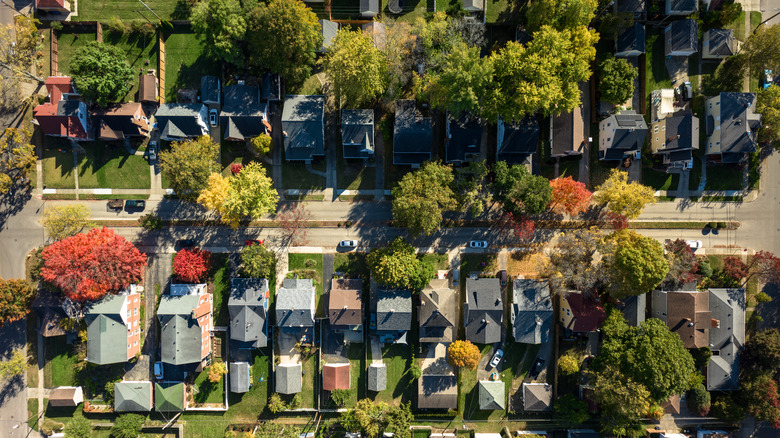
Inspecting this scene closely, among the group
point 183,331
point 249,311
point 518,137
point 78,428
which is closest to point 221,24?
point 249,311

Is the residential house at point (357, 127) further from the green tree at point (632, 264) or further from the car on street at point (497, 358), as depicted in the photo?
the green tree at point (632, 264)

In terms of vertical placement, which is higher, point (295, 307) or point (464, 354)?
point (295, 307)

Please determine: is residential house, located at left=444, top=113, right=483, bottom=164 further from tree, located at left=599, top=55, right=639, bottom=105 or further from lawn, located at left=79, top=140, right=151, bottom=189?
lawn, located at left=79, top=140, right=151, bottom=189

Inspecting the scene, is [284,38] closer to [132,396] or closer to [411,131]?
[411,131]

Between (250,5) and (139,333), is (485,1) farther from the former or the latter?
(139,333)

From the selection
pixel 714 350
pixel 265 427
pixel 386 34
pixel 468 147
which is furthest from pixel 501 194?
pixel 265 427

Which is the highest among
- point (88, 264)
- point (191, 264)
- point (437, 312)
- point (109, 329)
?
point (88, 264)

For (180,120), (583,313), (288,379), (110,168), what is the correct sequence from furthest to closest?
(110,168)
(288,379)
(180,120)
(583,313)
